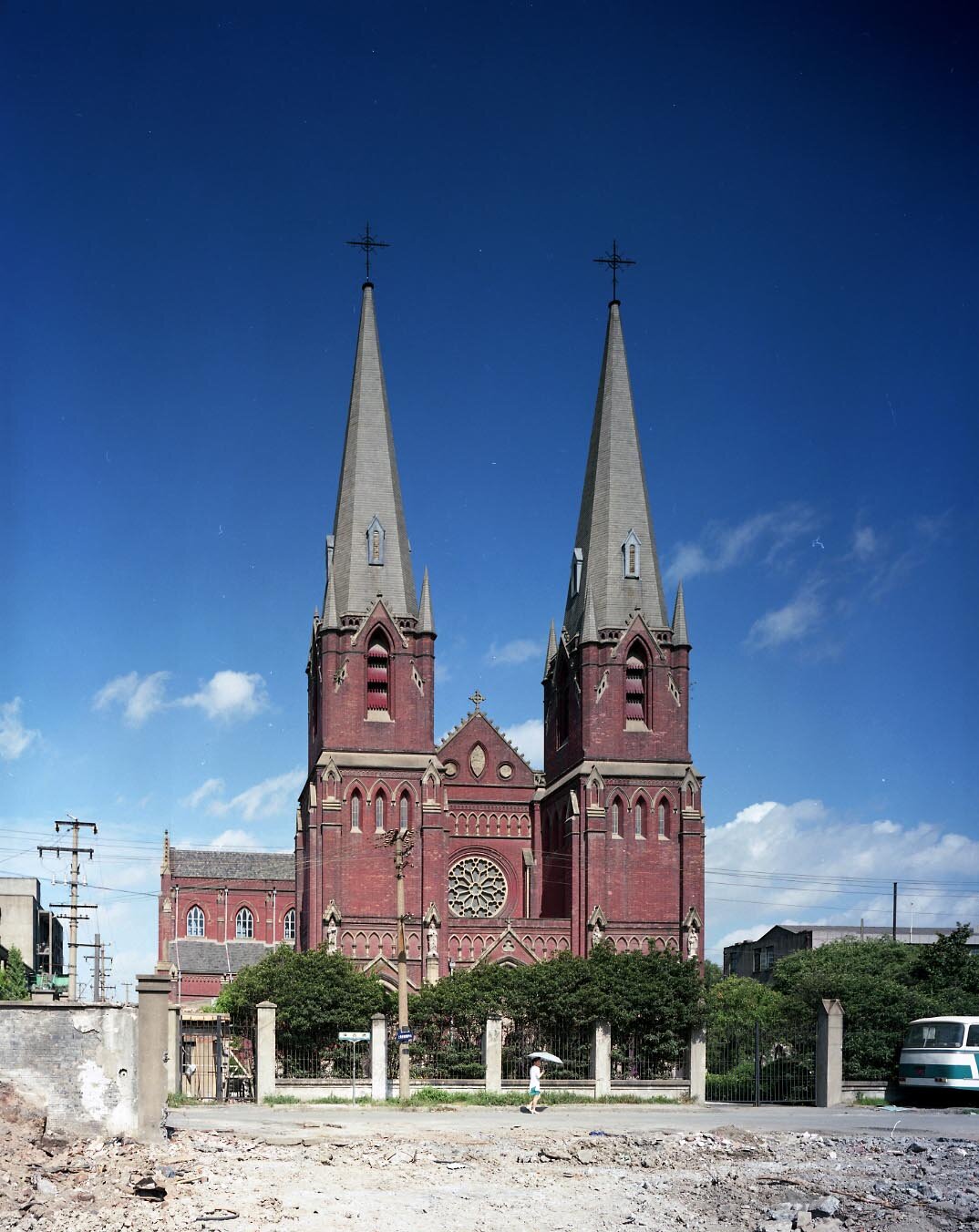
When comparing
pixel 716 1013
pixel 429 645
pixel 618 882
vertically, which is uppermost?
pixel 429 645

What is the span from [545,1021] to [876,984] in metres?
13.2

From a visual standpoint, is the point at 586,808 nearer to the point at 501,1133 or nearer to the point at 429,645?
the point at 429,645

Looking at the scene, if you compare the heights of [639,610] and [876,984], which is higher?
[639,610]

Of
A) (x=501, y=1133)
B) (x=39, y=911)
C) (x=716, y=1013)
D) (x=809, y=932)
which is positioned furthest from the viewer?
(x=39, y=911)

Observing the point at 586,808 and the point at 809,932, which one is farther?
the point at 809,932

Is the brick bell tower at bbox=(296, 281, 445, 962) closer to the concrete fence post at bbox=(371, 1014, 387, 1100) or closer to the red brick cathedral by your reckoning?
the red brick cathedral

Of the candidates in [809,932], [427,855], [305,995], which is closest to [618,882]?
[427,855]

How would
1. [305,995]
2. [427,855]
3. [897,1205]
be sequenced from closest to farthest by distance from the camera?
[897,1205]
[305,995]
[427,855]

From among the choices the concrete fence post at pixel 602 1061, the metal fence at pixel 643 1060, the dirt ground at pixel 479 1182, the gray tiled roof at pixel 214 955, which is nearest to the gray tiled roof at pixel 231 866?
the gray tiled roof at pixel 214 955

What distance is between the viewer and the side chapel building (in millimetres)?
67312

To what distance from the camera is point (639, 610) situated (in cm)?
7112

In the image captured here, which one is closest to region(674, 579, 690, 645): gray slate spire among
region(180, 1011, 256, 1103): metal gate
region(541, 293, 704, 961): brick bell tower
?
region(541, 293, 704, 961): brick bell tower

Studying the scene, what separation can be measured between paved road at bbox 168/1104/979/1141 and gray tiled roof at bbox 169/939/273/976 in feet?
179

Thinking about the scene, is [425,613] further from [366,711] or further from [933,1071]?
[933,1071]
